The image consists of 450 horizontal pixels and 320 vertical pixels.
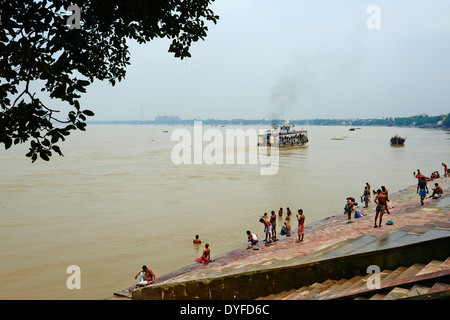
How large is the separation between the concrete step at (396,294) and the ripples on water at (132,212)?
25.3 ft

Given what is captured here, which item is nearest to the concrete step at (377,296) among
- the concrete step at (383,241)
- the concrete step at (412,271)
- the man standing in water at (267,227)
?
the concrete step at (412,271)

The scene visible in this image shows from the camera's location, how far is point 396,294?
4574 millimetres

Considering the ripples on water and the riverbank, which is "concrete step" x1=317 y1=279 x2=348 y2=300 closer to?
the riverbank

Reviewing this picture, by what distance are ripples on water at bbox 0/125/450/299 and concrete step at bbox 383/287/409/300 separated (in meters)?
7.72

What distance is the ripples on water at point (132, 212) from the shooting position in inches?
442

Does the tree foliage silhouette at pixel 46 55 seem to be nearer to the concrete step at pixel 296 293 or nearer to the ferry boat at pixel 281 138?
the concrete step at pixel 296 293

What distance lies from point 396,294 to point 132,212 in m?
15.7

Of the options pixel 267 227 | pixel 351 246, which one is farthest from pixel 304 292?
pixel 267 227

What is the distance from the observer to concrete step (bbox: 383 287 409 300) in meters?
4.49
